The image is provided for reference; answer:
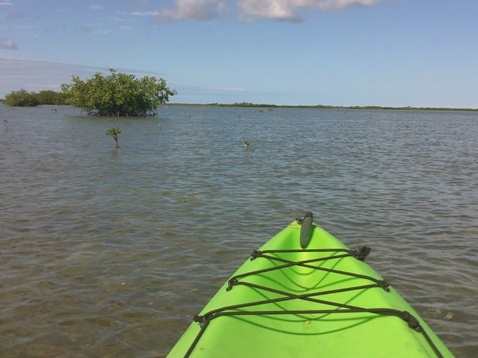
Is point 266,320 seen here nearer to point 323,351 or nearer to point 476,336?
point 323,351

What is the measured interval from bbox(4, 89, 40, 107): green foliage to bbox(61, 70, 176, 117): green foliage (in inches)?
2126

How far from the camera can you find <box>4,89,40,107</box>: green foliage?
110 metres

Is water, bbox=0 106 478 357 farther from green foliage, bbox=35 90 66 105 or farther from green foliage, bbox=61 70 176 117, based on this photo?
green foliage, bbox=35 90 66 105

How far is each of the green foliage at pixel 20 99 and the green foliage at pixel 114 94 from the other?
54001mm

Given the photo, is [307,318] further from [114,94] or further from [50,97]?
[50,97]

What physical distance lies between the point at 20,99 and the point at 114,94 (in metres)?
62.8

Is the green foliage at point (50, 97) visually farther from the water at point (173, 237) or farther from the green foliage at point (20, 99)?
the water at point (173, 237)

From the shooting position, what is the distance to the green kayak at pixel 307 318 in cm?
364

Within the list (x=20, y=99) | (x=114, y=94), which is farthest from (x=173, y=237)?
(x=20, y=99)

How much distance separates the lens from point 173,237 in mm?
9328

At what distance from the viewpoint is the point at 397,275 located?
737 centimetres

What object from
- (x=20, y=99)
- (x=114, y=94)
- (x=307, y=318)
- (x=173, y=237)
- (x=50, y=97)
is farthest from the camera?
(x=50, y=97)

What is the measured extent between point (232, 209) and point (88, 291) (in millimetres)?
5792

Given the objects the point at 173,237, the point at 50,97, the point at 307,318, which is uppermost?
the point at 50,97
